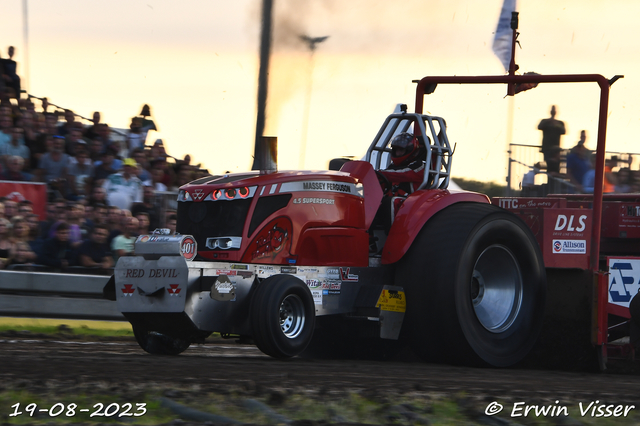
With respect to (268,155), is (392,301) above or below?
below

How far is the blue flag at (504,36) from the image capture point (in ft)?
24.3

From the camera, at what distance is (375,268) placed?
674 cm

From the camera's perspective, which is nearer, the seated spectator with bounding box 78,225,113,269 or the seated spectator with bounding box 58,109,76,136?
the seated spectator with bounding box 78,225,113,269

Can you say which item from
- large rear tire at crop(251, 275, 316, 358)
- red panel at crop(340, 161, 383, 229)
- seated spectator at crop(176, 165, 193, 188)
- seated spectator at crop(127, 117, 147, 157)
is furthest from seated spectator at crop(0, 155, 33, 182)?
large rear tire at crop(251, 275, 316, 358)

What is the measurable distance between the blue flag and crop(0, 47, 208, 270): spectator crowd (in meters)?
3.94

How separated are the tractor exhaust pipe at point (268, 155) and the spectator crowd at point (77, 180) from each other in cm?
269

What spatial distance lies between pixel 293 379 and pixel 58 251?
15.8 feet

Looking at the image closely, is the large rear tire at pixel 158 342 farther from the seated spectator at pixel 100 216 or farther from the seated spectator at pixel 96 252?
the seated spectator at pixel 100 216

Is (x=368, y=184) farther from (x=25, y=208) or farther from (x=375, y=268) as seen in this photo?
(x=25, y=208)

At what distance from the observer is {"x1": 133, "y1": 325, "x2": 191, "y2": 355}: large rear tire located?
6.66 metres

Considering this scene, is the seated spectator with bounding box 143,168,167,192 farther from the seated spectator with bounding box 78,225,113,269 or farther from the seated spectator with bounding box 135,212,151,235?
the seated spectator with bounding box 78,225,113,269

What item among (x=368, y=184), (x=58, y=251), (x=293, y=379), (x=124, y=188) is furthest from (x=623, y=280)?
(x=124, y=188)

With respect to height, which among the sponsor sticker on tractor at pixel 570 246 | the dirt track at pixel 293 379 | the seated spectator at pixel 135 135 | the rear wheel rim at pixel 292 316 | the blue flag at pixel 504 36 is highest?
the blue flag at pixel 504 36

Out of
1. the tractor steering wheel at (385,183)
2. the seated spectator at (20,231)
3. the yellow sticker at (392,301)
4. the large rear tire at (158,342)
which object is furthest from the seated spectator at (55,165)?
the yellow sticker at (392,301)
